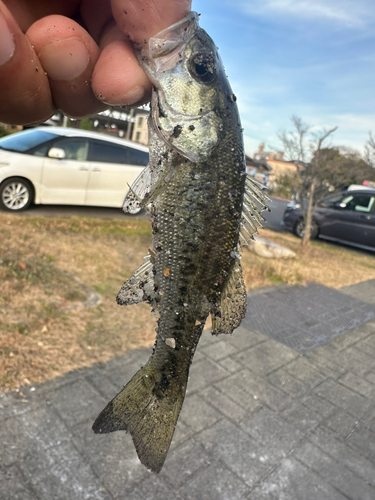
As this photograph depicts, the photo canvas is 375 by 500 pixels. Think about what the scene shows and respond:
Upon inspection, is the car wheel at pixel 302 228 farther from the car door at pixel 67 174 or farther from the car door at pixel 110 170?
the car door at pixel 67 174

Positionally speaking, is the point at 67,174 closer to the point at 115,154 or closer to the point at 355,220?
the point at 115,154

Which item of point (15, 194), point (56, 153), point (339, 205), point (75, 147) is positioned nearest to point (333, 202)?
point (339, 205)

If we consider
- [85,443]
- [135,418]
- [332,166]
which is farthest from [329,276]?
[135,418]

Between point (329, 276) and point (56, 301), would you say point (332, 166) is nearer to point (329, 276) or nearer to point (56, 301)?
point (329, 276)

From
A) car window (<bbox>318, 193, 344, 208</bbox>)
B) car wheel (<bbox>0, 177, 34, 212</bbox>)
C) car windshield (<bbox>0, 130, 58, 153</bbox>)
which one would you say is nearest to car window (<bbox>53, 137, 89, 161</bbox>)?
car windshield (<bbox>0, 130, 58, 153</bbox>)

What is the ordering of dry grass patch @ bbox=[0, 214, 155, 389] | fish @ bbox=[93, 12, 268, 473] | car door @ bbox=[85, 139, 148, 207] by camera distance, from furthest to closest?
car door @ bbox=[85, 139, 148, 207] → dry grass patch @ bbox=[0, 214, 155, 389] → fish @ bbox=[93, 12, 268, 473]

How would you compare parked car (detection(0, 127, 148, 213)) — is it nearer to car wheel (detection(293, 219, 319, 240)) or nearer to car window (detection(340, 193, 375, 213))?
car wheel (detection(293, 219, 319, 240))

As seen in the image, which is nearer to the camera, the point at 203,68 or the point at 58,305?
the point at 203,68

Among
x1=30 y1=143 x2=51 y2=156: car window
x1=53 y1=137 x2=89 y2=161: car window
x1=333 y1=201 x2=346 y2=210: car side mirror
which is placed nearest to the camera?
x1=30 y1=143 x2=51 y2=156: car window
